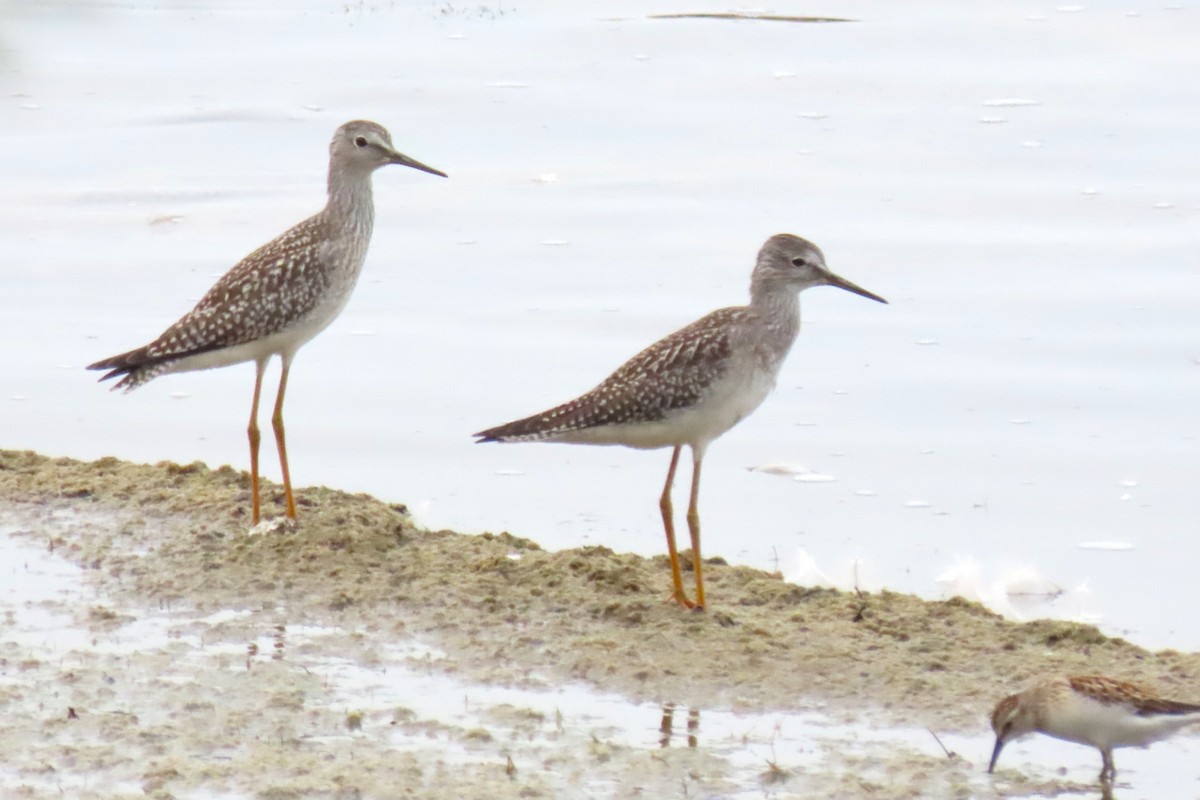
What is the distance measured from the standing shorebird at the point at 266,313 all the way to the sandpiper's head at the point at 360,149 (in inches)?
13.5

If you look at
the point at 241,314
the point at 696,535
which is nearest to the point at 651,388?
the point at 696,535

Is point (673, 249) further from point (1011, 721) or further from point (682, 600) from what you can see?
point (1011, 721)

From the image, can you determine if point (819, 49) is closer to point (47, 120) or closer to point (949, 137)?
point (949, 137)

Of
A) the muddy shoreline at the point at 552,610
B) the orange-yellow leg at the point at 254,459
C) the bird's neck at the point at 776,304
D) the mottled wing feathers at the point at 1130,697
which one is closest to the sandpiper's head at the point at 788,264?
the bird's neck at the point at 776,304

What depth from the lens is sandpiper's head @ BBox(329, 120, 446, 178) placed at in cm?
914

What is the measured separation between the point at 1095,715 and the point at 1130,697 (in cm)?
13

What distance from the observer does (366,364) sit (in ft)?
36.3

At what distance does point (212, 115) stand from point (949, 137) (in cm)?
622

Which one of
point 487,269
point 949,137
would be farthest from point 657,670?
point 949,137

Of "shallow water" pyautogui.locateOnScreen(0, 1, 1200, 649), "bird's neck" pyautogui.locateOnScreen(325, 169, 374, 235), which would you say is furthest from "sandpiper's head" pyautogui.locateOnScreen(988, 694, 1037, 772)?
"bird's neck" pyautogui.locateOnScreen(325, 169, 374, 235)

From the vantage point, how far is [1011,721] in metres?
5.88

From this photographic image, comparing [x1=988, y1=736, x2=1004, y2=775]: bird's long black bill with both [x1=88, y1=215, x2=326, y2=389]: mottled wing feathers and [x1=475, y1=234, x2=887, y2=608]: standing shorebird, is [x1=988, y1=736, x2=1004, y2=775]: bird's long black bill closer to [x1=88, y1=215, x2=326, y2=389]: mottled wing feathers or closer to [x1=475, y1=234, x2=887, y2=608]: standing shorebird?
[x1=475, y1=234, x2=887, y2=608]: standing shorebird

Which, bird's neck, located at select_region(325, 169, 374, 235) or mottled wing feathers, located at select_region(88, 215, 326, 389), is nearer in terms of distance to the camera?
mottled wing feathers, located at select_region(88, 215, 326, 389)

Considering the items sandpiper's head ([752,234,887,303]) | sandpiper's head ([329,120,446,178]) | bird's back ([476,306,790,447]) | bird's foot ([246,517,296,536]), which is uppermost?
sandpiper's head ([329,120,446,178])
